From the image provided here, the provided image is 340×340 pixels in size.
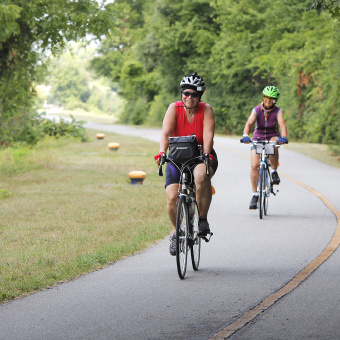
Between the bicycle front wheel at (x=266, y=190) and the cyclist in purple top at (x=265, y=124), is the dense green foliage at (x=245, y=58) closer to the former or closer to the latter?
the cyclist in purple top at (x=265, y=124)

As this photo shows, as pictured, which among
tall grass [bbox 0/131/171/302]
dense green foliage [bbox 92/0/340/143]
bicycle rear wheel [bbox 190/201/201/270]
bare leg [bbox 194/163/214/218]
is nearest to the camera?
bare leg [bbox 194/163/214/218]

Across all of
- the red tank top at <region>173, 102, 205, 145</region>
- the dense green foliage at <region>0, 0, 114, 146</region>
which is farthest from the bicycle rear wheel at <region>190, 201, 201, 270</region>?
the dense green foliage at <region>0, 0, 114, 146</region>

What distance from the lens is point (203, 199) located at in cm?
757

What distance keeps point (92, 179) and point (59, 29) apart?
395 centimetres

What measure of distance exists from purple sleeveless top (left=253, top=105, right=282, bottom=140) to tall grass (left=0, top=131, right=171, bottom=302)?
2229 millimetres

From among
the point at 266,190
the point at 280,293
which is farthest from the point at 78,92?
the point at 280,293

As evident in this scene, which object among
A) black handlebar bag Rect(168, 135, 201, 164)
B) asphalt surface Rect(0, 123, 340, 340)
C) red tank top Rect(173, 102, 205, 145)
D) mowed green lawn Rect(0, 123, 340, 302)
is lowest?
mowed green lawn Rect(0, 123, 340, 302)

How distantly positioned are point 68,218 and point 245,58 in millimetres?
33912

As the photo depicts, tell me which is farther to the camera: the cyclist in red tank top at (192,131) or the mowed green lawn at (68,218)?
the mowed green lawn at (68,218)

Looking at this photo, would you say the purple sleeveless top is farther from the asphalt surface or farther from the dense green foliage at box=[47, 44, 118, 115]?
the dense green foliage at box=[47, 44, 118, 115]

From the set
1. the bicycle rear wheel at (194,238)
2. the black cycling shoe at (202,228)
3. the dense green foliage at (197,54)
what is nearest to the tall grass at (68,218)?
the bicycle rear wheel at (194,238)

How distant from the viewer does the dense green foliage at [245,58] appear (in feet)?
103

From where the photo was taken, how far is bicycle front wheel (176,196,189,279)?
7.09 metres

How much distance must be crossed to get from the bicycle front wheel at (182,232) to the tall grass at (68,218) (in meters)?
1.16
